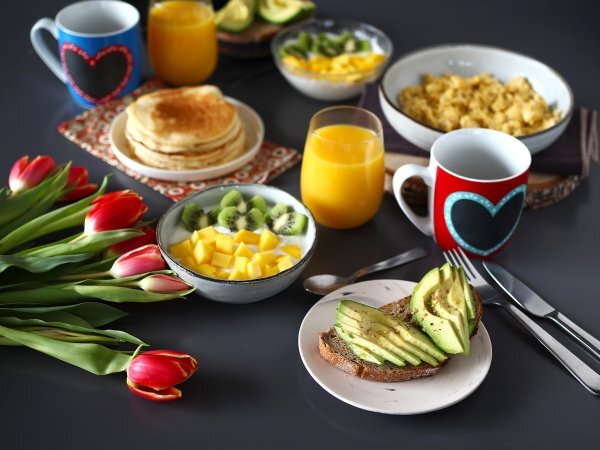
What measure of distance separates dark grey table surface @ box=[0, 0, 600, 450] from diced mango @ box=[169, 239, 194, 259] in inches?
3.3

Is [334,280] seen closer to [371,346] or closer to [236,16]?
[371,346]

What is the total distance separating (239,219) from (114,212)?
0.23 meters

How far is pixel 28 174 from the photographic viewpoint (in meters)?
1.58

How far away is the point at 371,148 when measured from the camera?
1543mm

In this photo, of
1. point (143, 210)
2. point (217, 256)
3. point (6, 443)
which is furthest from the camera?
point (143, 210)

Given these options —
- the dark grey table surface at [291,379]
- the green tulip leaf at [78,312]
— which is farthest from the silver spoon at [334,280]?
the green tulip leaf at [78,312]

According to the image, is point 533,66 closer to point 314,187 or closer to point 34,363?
point 314,187

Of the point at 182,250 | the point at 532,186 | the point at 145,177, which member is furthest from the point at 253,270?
the point at 532,186

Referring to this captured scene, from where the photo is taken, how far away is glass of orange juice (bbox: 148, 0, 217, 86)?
1990 millimetres

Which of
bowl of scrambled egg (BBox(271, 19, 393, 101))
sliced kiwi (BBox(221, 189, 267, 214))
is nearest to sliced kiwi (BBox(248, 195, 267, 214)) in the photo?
sliced kiwi (BBox(221, 189, 267, 214))

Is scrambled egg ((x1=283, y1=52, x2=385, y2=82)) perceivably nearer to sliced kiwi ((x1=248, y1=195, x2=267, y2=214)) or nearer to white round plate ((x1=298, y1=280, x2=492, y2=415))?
sliced kiwi ((x1=248, y1=195, x2=267, y2=214))

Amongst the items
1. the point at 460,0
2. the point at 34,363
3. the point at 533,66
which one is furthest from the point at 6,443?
the point at 460,0

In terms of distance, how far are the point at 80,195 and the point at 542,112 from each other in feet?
3.37

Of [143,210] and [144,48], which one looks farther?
[144,48]
